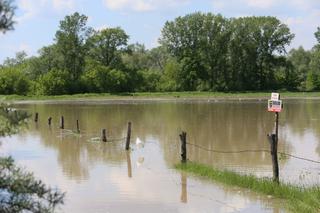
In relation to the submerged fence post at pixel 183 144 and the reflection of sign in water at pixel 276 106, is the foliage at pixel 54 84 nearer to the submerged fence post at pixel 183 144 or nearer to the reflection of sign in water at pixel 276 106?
the submerged fence post at pixel 183 144

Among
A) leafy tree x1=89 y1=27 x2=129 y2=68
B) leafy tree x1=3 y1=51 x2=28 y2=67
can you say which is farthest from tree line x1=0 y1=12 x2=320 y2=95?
leafy tree x1=3 y1=51 x2=28 y2=67

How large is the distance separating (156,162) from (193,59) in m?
74.0

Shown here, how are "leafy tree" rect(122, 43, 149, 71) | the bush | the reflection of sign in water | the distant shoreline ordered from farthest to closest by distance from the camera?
"leafy tree" rect(122, 43, 149, 71) < the bush < the distant shoreline < the reflection of sign in water

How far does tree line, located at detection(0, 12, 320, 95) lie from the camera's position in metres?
92.1

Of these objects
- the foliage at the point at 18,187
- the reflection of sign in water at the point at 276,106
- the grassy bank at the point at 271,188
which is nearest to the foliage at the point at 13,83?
the grassy bank at the point at 271,188

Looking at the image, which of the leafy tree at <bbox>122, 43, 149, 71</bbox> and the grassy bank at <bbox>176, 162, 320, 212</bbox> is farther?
the leafy tree at <bbox>122, 43, 149, 71</bbox>

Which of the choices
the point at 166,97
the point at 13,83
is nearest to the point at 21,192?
the point at 166,97

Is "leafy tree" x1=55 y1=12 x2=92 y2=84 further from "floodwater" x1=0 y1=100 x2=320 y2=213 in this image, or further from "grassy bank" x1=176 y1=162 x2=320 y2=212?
"grassy bank" x1=176 y1=162 x2=320 y2=212

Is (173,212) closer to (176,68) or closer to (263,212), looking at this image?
(263,212)

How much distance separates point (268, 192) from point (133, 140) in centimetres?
1555

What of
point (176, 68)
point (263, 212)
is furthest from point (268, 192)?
point (176, 68)

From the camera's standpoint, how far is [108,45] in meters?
98.6

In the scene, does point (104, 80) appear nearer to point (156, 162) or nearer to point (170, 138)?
point (170, 138)

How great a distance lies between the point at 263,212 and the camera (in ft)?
40.8
